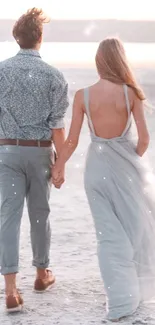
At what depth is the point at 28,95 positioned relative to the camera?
4789 mm

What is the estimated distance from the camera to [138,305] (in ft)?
15.9

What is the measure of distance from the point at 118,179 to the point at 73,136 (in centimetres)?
36

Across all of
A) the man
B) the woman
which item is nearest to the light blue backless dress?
the woman

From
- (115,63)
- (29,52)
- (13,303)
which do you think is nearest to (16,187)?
(13,303)

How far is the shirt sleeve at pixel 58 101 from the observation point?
188 inches

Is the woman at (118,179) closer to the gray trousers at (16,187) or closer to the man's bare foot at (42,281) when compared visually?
the gray trousers at (16,187)

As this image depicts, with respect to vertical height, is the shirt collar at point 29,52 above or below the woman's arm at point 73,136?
above

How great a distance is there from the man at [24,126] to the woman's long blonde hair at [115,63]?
0.87 feet

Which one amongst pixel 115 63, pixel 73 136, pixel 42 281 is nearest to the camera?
pixel 115 63

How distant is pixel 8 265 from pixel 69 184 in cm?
434

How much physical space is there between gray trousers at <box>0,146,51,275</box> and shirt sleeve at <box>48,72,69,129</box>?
165 millimetres

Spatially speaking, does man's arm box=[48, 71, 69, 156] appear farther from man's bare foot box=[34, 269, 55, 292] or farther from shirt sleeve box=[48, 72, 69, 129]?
man's bare foot box=[34, 269, 55, 292]

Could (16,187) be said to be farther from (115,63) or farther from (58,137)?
(115,63)

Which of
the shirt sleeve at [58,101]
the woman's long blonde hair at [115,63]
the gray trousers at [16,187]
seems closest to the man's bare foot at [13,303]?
the gray trousers at [16,187]
